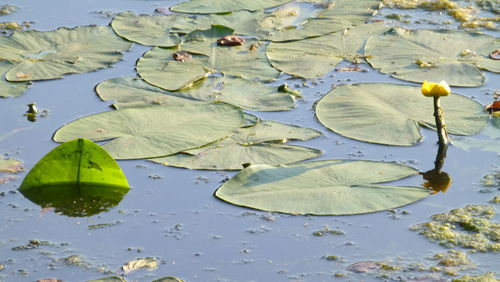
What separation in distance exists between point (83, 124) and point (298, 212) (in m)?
1.21

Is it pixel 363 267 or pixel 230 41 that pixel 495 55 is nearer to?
pixel 230 41

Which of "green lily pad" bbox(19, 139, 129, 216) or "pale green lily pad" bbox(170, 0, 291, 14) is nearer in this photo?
"green lily pad" bbox(19, 139, 129, 216)

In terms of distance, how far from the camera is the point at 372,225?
3.48 meters

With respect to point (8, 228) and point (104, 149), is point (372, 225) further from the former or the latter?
point (8, 228)

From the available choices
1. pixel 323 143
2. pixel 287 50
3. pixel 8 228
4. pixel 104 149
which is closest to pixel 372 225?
pixel 323 143

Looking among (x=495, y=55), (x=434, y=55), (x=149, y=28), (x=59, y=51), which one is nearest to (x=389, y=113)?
(x=434, y=55)

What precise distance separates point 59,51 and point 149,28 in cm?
60

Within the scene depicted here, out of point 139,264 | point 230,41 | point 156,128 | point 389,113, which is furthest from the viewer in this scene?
point 230,41

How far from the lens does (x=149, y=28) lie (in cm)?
534

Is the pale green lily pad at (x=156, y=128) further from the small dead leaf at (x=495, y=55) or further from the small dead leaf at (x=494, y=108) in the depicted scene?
the small dead leaf at (x=495, y=55)

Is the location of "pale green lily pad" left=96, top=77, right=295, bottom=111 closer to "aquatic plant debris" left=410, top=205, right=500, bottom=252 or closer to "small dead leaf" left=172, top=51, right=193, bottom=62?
"small dead leaf" left=172, top=51, right=193, bottom=62

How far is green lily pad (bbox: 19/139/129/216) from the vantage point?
362cm

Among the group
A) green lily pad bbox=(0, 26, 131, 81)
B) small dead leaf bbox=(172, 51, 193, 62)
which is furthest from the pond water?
small dead leaf bbox=(172, 51, 193, 62)

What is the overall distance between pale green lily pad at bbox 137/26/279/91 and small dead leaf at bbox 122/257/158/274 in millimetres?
1500
